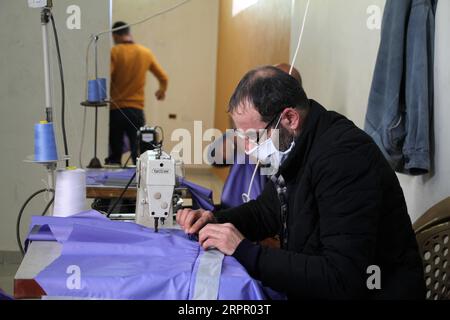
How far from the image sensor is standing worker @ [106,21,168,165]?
3.58 meters

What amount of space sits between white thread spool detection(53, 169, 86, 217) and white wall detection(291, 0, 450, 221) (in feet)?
4.14

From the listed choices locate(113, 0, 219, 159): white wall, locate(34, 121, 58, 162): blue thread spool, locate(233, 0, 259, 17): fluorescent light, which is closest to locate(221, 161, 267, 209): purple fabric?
locate(34, 121, 58, 162): blue thread spool

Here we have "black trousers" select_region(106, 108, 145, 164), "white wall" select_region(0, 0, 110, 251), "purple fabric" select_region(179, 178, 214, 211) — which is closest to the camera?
"purple fabric" select_region(179, 178, 214, 211)

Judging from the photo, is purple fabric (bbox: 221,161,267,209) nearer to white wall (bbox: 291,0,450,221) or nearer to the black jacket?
white wall (bbox: 291,0,450,221)

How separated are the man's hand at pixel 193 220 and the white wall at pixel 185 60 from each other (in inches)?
196

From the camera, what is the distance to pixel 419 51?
5.76ft

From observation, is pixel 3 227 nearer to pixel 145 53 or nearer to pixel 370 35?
pixel 145 53

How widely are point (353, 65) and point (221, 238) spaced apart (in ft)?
5.53

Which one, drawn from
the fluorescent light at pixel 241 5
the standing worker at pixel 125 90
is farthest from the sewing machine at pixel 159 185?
the fluorescent light at pixel 241 5

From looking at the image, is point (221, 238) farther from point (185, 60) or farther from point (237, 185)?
point (185, 60)

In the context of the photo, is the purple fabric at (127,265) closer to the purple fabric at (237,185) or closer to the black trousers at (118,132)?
the purple fabric at (237,185)

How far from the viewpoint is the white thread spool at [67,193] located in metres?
1.56
